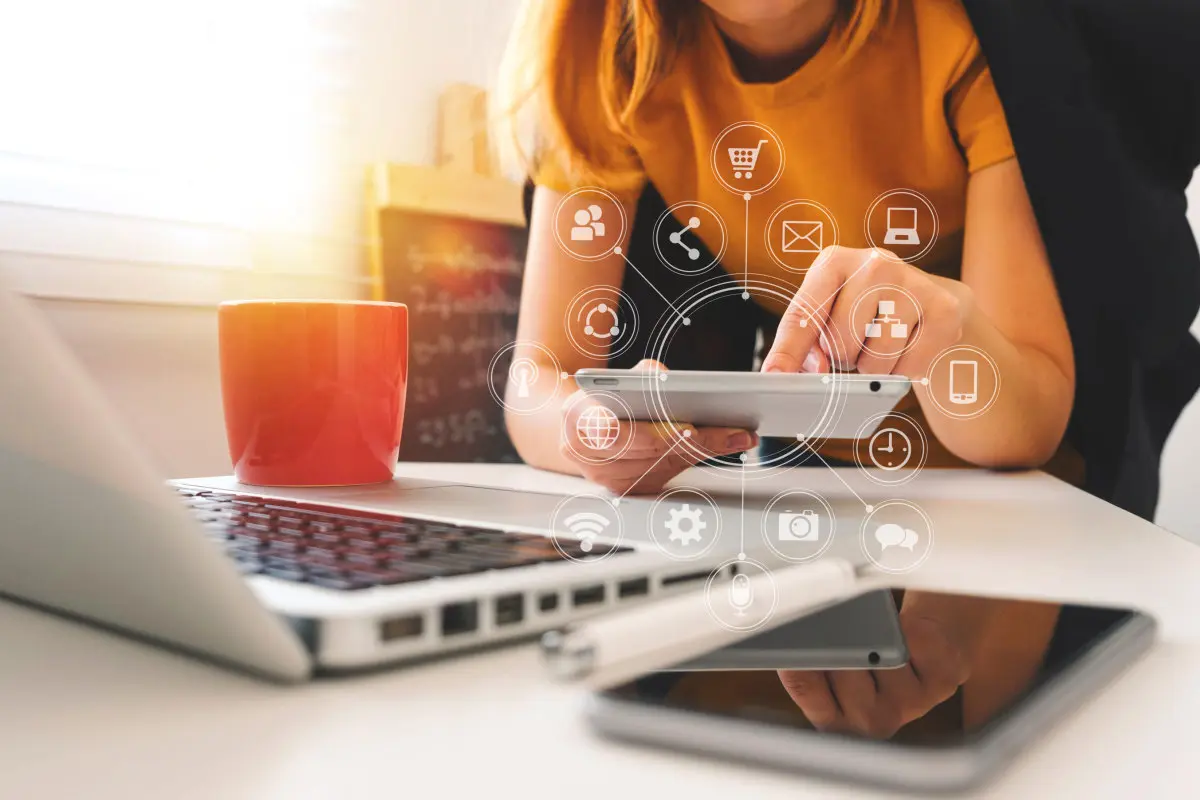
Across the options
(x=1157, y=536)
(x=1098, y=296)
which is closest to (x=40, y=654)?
(x=1157, y=536)

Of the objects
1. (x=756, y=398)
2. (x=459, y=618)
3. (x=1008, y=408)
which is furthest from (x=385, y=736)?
(x=1008, y=408)

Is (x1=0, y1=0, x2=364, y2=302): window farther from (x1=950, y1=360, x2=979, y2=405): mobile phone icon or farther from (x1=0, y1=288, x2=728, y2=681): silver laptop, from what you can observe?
(x1=950, y1=360, x2=979, y2=405): mobile phone icon

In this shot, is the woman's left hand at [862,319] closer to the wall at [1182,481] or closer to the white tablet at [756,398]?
the white tablet at [756,398]

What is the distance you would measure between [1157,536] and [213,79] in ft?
2.22

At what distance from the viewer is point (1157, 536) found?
33cm

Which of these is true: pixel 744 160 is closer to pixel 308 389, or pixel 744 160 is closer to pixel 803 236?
Answer: pixel 803 236

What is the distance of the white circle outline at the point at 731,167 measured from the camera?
1.24ft

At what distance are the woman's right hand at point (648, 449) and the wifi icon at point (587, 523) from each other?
0.12 feet

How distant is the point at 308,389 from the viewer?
1.40ft

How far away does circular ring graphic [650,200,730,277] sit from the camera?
37 cm

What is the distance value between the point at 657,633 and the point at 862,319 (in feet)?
0.58

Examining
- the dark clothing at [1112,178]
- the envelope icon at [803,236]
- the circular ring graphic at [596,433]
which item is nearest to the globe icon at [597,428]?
the circular ring graphic at [596,433]

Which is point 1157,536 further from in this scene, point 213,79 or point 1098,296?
point 213,79

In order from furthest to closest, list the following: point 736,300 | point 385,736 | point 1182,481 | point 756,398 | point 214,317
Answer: point 214,317
point 1182,481
point 736,300
point 756,398
point 385,736
